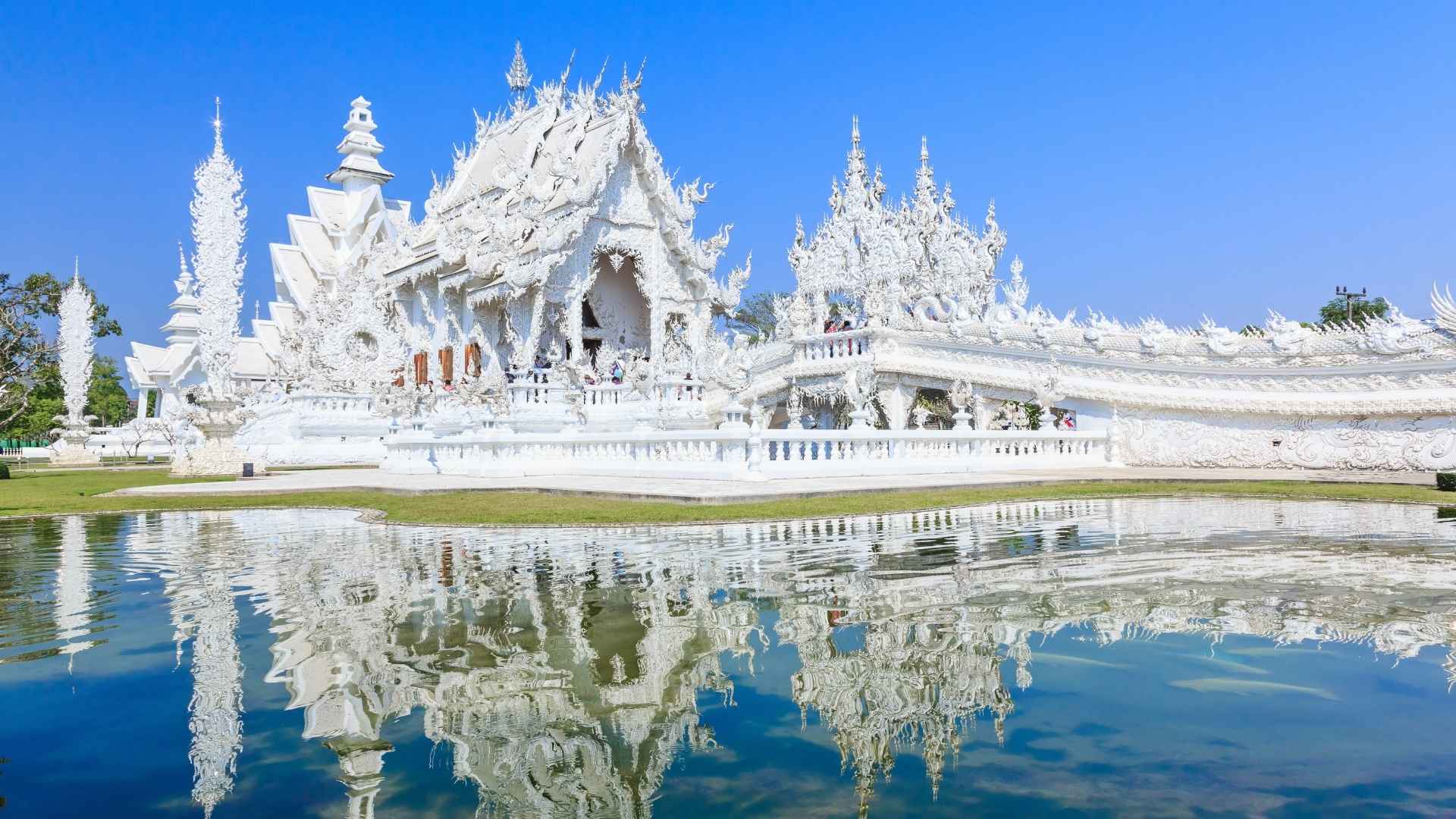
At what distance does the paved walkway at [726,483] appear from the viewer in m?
11.0

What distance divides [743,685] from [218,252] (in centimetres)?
2937

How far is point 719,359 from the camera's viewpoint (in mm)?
21938

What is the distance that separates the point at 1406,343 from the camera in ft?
50.4

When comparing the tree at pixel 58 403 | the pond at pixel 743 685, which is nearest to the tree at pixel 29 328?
the tree at pixel 58 403

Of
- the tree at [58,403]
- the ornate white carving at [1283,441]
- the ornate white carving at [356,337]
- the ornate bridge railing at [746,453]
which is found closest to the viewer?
the ornate bridge railing at [746,453]

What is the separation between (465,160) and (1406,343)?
26257 mm

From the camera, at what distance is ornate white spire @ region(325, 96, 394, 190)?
1623 inches

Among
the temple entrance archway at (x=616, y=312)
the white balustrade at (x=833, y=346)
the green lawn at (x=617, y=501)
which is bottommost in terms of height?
the green lawn at (x=617, y=501)

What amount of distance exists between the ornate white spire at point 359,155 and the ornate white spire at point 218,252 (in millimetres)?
12613

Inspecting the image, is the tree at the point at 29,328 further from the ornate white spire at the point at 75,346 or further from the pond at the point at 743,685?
the pond at the point at 743,685

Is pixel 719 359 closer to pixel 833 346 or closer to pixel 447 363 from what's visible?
pixel 833 346

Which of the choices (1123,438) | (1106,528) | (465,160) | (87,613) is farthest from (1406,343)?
(465,160)

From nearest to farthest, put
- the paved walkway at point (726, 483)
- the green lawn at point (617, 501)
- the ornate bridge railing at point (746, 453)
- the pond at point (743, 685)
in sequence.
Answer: the pond at point (743, 685), the green lawn at point (617, 501), the paved walkway at point (726, 483), the ornate bridge railing at point (746, 453)

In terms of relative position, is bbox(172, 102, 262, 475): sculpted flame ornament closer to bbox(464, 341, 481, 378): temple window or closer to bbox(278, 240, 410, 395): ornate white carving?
bbox(278, 240, 410, 395): ornate white carving
